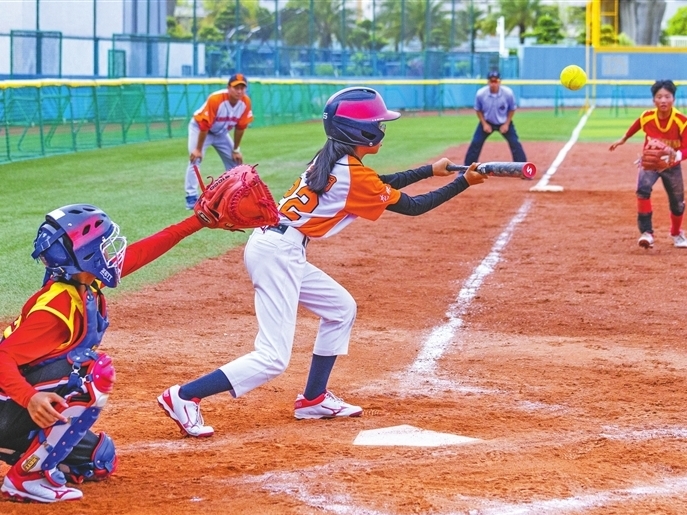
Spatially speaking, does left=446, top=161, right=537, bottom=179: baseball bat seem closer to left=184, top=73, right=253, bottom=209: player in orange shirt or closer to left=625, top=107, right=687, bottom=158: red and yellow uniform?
left=625, top=107, right=687, bottom=158: red and yellow uniform

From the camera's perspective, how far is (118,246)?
15.0ft

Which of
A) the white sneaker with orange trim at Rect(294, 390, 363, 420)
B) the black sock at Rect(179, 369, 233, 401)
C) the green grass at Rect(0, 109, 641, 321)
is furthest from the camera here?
the green grass at Rect(0, 109, 641, 321)

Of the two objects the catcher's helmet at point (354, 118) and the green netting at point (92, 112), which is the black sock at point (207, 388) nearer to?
the catcher's helmet at point (354, 118)

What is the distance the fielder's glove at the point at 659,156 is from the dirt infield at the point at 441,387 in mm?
967

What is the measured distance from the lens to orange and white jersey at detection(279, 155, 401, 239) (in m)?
5.50

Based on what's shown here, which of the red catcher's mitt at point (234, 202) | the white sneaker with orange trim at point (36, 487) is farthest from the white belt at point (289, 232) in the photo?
the white sneaker with orange trim at point (36, 487)

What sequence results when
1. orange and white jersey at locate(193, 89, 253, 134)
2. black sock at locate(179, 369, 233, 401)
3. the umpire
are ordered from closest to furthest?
black sock at locate(179, 369, 233, 401)
orange and white jersey at locate(193, 89, 253, 134)
the umpire

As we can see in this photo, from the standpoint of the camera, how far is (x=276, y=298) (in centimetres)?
538

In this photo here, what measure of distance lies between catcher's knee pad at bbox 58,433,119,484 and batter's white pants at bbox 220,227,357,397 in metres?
0.80

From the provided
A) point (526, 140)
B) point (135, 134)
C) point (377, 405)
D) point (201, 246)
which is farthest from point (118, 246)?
point (526, 140)

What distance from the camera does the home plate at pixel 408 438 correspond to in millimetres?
5285

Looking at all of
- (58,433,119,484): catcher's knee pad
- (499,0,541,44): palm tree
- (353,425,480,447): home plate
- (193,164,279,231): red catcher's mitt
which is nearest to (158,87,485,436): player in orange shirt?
(353,425,480,447): home plate

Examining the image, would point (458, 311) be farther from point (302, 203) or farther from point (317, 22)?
point (317, 22)

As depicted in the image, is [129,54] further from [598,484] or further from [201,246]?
[598,484]
